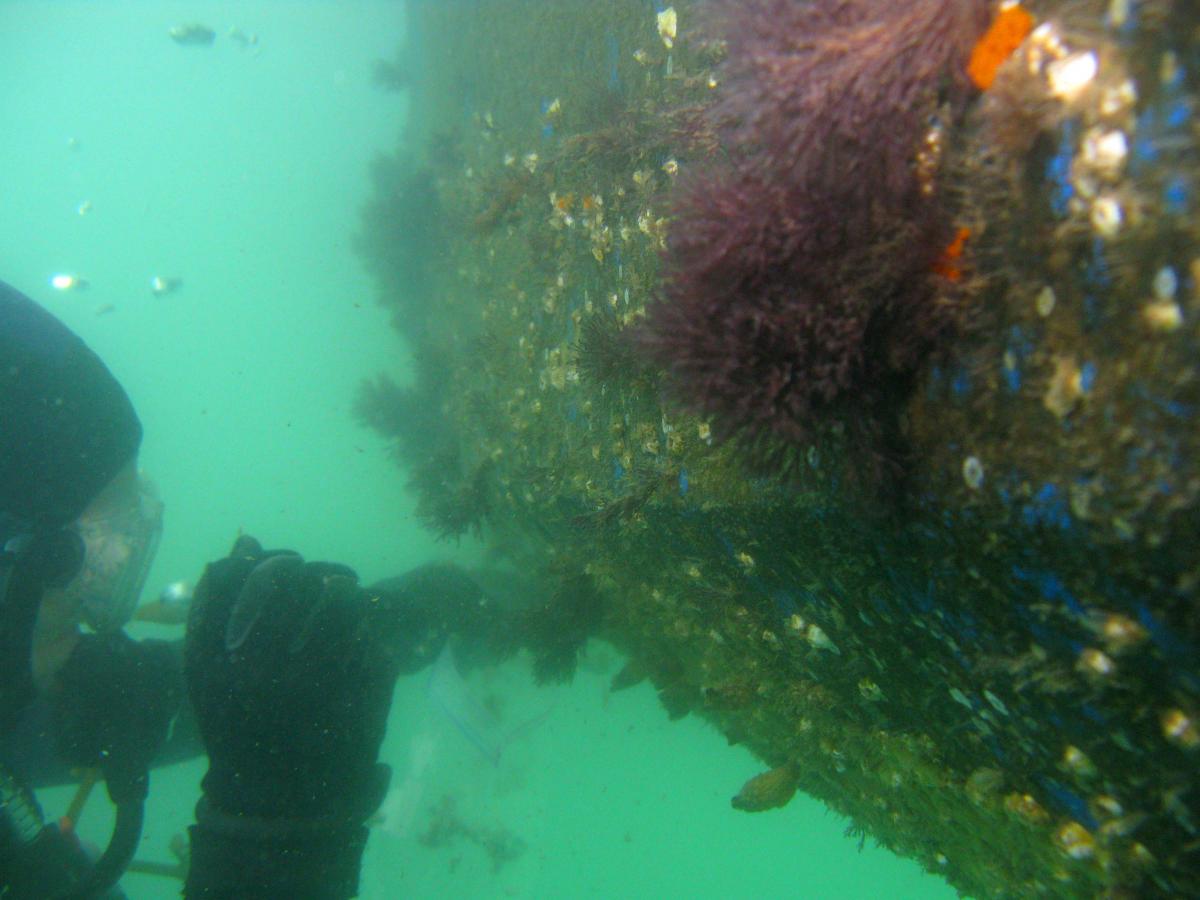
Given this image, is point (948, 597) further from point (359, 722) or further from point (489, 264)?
point (489, 264)

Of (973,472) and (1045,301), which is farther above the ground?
(1045,301)

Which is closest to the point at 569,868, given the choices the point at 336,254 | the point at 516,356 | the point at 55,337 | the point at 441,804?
the point at 441,804

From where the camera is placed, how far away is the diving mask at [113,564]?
5641mm

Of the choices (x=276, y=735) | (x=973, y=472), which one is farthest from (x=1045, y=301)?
(x=276, y=735)

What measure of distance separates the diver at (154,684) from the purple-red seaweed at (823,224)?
3703mm

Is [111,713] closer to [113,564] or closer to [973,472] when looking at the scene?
[113,564]

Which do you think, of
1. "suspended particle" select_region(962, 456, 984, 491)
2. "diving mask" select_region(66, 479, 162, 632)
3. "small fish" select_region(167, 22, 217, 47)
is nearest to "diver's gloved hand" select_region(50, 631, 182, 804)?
"diving mask" select_region(66, 479, 162, 632)

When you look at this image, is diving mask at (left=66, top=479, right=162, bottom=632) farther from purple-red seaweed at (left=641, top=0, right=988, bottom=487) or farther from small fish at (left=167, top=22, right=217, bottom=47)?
small fish at (left=167, top=22, right=217, bottom=47)

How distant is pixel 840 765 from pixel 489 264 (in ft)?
20.2

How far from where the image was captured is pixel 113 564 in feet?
19.1

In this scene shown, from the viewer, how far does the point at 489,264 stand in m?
7.20

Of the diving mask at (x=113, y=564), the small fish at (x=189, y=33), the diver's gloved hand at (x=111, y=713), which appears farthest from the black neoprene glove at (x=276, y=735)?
the small fish at (x=189, y=33)

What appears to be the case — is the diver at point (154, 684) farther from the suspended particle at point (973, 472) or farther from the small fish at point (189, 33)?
the small fish at point (189, 33)

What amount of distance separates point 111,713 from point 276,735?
1.98m
